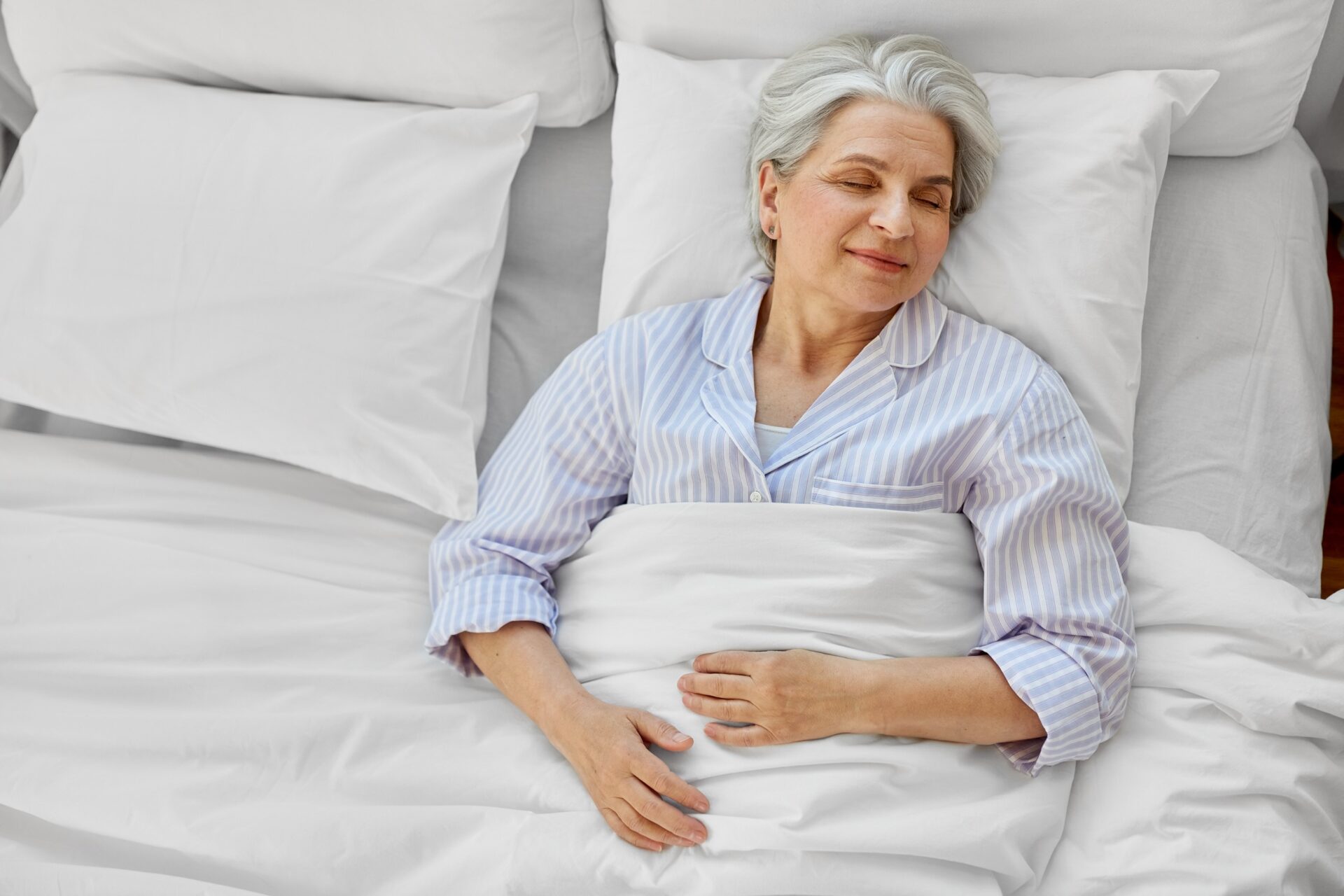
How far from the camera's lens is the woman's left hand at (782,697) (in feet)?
3.96

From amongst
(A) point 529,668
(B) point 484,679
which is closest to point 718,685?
(A) point 529,668

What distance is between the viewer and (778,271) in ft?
4.89

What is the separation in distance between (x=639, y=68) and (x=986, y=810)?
108 cm

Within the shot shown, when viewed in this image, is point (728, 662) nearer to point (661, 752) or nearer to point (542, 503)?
point (661, 752)

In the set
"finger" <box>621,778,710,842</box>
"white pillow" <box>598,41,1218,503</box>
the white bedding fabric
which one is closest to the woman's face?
"white pillow" <box>598,41,1218,503</box>

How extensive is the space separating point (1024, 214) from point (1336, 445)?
1.03m

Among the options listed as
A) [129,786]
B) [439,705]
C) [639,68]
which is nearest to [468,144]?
[639,68]

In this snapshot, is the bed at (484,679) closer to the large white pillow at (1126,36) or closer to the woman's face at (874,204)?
the large white pillow at (1126,36)

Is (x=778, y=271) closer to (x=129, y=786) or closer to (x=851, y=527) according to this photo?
(x=851, y=527)

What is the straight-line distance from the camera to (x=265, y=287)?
1.52 m

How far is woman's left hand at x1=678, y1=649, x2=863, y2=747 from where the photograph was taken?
3.96 feet

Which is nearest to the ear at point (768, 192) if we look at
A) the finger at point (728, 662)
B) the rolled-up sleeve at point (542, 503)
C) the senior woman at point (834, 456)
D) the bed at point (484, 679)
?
the senior woman at point (834, 456)

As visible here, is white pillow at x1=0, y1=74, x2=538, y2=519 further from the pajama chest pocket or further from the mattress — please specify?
the pajama chest pocket

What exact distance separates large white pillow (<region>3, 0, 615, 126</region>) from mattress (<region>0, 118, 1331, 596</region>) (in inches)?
5.4
